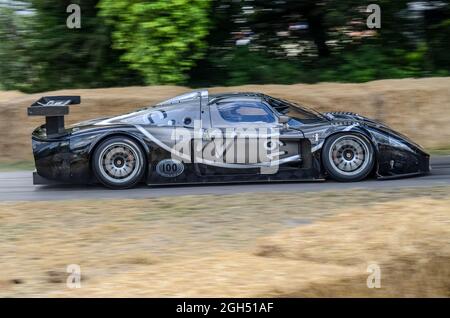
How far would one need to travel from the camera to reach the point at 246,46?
1644cm

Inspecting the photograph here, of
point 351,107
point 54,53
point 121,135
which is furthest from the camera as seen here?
point 54,53

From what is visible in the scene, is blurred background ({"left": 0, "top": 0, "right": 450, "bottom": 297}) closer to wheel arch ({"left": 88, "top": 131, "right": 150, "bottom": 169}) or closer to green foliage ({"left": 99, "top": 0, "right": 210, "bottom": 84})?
green foliage ({"left": 99, "top": 0, "right": 210, "bottom": 84})

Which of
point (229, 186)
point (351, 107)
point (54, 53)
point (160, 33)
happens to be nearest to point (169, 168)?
point (229, 186)

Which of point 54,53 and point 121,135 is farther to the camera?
point 54,53

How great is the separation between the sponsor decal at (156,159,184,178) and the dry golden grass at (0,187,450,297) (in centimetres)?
86

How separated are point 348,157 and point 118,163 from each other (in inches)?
121

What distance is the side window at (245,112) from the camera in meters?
9.72

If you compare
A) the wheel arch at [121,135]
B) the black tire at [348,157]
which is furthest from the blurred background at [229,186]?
the wheel arch at [121,135]

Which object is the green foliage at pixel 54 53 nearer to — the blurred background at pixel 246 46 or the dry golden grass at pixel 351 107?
the blurred background at pixel 246 46

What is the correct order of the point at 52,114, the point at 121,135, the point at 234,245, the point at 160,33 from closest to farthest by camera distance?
the point at 234,245
the point at 121,135
the point at 52,114
the point at 160,33

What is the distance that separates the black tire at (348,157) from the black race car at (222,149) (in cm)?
1

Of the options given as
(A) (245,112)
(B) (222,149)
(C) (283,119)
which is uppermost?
(A) (245,112)

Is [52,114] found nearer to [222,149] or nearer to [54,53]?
[222,149]
